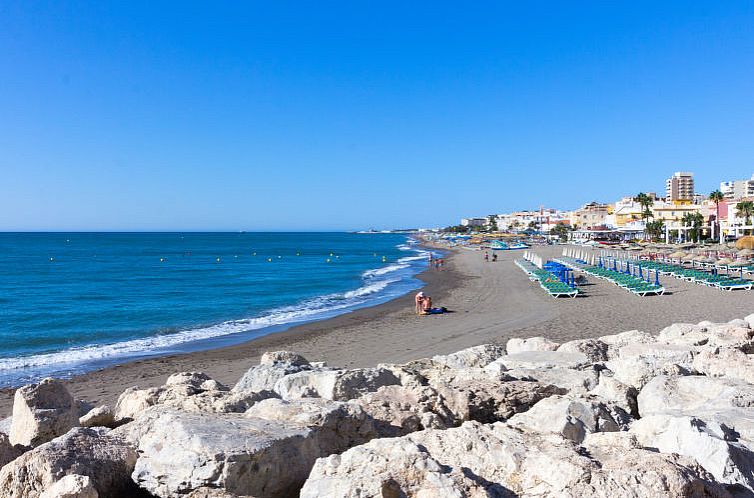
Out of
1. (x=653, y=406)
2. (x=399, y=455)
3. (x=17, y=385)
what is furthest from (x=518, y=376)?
(x=17, y=385)

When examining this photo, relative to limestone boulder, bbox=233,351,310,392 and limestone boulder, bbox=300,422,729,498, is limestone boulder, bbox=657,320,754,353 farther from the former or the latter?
limestone boulder, bbox=233,351,310,392

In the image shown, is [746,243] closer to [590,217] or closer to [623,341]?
[623,341]

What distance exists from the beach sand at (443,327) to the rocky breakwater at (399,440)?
7.65 meters

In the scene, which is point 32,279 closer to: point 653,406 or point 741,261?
point 653,406

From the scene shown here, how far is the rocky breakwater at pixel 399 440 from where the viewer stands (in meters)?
2.92

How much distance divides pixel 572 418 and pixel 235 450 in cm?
251

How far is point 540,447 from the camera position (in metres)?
3.38

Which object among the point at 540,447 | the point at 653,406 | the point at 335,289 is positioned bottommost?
the point at 335,289

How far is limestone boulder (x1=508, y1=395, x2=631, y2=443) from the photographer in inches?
160

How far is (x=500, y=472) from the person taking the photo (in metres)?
3.18

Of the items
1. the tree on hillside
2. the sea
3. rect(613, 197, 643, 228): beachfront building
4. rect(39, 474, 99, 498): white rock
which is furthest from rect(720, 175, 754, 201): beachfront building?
rect(39, 474, 99, 498): white rock

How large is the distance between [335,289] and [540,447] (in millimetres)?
30322

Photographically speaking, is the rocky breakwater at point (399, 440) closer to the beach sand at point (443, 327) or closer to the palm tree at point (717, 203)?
the beach sand at point (443, 327)

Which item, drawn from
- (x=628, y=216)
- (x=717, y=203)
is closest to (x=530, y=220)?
(x=628, y=216)
